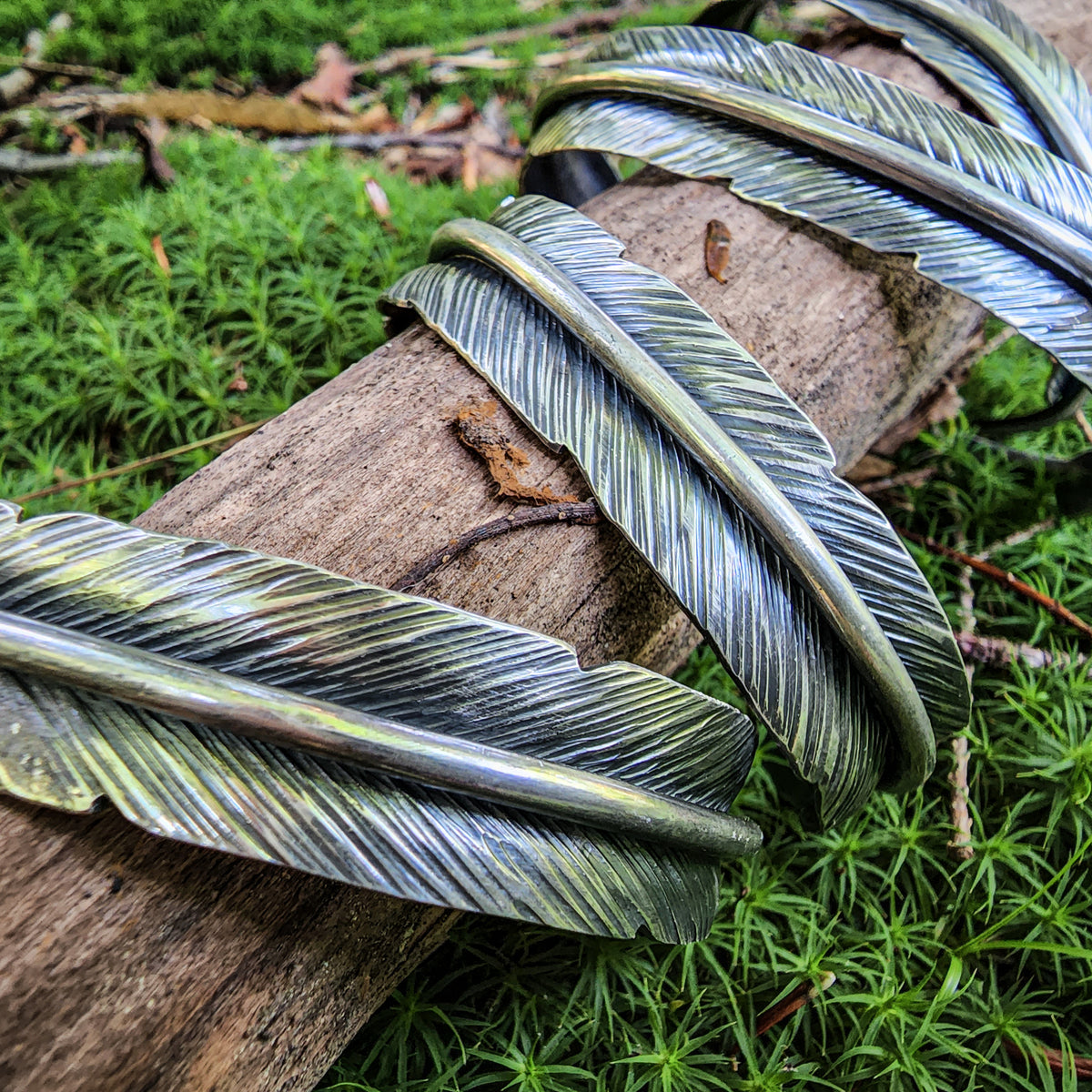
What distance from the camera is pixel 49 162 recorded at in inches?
74.5

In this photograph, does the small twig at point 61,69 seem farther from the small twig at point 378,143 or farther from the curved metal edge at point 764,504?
the curved metal edge at point 764,504

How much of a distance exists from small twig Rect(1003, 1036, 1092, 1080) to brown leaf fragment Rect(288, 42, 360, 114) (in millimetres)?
2578

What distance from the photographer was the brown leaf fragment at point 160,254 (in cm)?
167

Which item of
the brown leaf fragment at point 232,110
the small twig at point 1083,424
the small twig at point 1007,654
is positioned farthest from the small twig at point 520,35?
the small twig at point 1007,654

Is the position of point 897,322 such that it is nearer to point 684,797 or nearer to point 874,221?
point 874,221

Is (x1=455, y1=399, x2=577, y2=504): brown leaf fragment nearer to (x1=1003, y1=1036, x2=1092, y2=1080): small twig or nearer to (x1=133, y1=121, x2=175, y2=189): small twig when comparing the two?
(x1=1003, y1=1036, x2=1092, y2=1080): small twig

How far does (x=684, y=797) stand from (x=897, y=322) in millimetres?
831

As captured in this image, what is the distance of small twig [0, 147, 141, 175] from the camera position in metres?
1.89

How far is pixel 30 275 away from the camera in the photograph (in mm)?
1710

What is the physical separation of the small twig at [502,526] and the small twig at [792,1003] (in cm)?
72

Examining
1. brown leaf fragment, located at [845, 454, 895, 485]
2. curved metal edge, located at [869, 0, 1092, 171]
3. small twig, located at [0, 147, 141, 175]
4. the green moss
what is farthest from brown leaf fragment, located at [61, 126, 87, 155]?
brown leaf fragment, located at [845, 454, 895, 485]

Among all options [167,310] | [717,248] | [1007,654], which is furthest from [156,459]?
[1007,654]

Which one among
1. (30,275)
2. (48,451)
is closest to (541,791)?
(48,451)

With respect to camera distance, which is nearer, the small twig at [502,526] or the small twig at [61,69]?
the small twig at [502,526]
